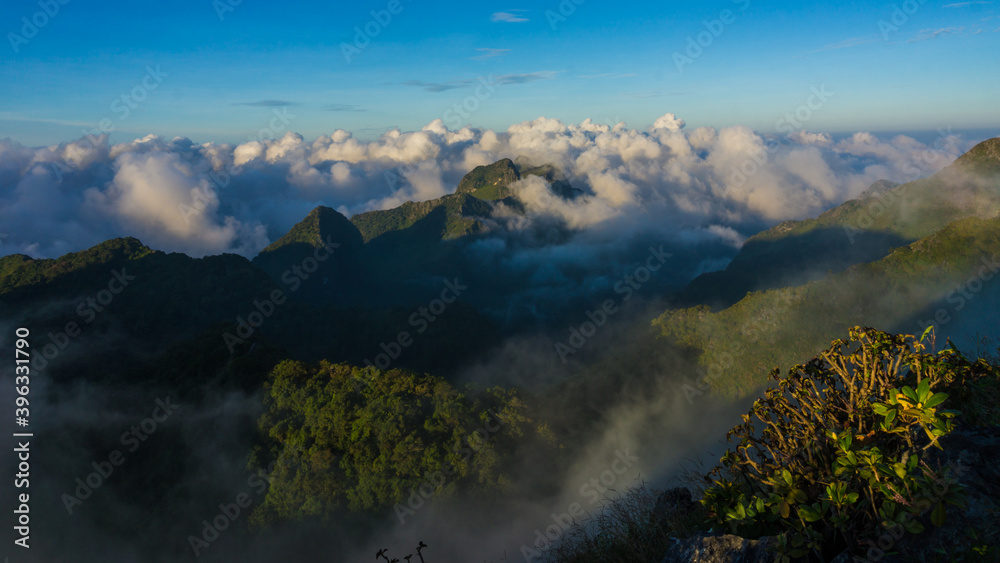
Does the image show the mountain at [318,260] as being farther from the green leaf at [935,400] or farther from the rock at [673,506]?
the green leaf at [935,400]

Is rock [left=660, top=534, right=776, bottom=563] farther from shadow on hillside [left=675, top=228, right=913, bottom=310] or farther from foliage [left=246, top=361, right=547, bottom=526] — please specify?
shadow on hillside [left=675, top=228, right=913, bottom=310]

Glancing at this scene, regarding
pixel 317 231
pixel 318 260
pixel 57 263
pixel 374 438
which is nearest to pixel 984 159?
pixel 374 438

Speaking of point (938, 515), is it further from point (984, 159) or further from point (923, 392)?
point (984, 159)

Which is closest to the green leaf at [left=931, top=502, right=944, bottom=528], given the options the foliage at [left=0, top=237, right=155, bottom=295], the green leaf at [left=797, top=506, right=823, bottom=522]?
the green leaf at [left=797, top=506, right=823, bottom=522]

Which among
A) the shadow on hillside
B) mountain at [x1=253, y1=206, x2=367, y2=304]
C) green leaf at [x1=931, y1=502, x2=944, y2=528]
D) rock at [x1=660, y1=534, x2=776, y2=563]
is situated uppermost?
mountain at [x1=253, y1=206, x2=367, y2=304]

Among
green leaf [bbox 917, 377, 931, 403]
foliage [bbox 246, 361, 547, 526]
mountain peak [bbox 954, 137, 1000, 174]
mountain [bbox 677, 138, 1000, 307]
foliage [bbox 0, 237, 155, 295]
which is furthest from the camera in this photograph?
mountain peak [bbox 954, 137, 1000, 174]
